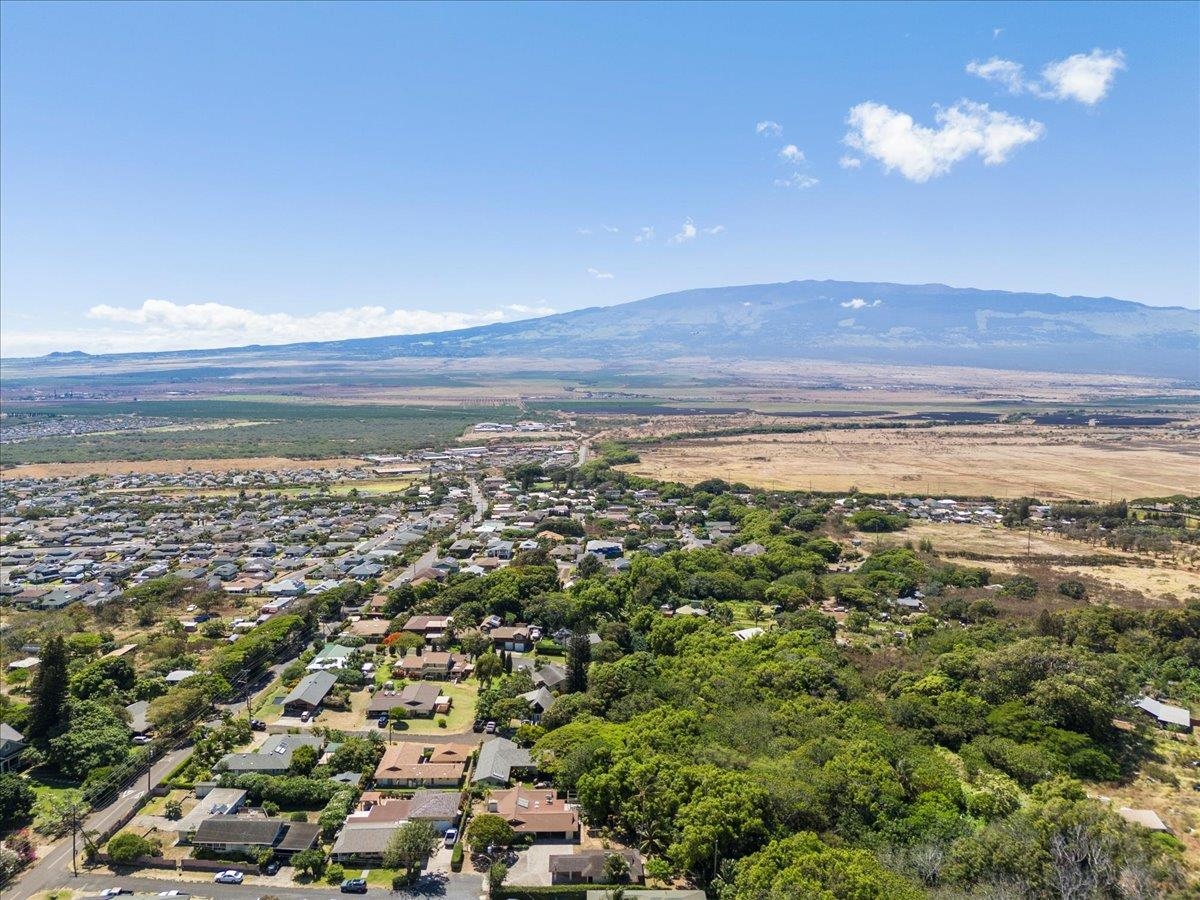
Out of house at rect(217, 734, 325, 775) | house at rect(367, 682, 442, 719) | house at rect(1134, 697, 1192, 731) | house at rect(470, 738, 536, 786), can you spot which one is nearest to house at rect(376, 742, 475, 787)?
house at rect(470, 738, 536, 786)

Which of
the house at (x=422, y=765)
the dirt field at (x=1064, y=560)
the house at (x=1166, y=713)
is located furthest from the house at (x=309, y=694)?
the dirt field at (x=1064, y=560)

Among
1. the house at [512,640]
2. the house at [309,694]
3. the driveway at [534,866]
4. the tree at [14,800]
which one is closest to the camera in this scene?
the driveway at [534,866]

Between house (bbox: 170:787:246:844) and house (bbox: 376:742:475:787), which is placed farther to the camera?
house (bbox: 376:742:475:787)

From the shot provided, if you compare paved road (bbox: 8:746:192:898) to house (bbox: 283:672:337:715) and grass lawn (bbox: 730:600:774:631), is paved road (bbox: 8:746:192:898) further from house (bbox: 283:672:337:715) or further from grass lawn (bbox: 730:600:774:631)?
grass lawn (bbox: 730:600:774:631)

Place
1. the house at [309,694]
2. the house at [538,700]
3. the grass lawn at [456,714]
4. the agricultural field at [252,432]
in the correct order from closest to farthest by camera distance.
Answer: the grass lawn at [456,714] → the house at [538,700] → the house at [309,694] → the agricultural field at [252,432]

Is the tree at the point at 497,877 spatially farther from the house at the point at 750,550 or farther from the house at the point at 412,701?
the house at the point at 750,550

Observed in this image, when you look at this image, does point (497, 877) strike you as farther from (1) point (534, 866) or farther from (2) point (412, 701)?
(2) point (412, 701)
